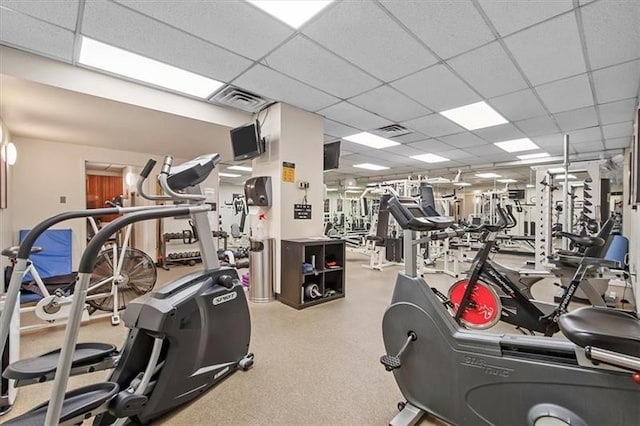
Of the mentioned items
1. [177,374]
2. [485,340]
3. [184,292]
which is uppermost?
[184,292]

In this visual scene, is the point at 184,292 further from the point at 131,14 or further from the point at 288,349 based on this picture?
the point at 131,14

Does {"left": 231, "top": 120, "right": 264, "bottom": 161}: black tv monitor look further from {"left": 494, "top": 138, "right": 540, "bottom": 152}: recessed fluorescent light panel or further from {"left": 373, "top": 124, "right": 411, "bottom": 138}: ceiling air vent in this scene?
{"left": 494, "top": 138, "right": 540, "bottom": 152}: recessed fluorescent light panel

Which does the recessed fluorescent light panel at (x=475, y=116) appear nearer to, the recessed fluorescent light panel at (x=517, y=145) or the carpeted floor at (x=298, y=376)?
the recessed fluorescent light panel at (x=517, y=145)

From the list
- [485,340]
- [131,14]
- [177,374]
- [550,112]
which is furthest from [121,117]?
[550,112]

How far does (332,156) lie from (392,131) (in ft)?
4.29

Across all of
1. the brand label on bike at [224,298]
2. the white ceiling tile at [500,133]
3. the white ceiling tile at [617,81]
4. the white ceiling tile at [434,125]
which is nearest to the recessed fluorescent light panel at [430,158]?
the white ceiling tile at [500,133]

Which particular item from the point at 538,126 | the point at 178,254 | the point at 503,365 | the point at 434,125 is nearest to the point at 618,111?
A: the point at 538,126

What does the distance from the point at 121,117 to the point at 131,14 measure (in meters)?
2.17

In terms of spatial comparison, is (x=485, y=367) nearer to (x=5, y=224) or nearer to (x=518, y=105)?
(x=518, y=105)

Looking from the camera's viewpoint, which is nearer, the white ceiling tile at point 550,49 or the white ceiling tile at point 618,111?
the white ceiling tile at point 550,49

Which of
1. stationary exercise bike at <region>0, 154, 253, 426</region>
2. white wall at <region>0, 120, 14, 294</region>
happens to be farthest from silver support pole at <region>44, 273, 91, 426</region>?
white wall at <region>0, 120, 14, 294</region>

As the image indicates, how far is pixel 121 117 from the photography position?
156 inches

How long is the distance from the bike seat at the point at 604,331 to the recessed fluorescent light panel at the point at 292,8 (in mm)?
2372

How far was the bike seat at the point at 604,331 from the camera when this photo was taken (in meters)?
1.13
